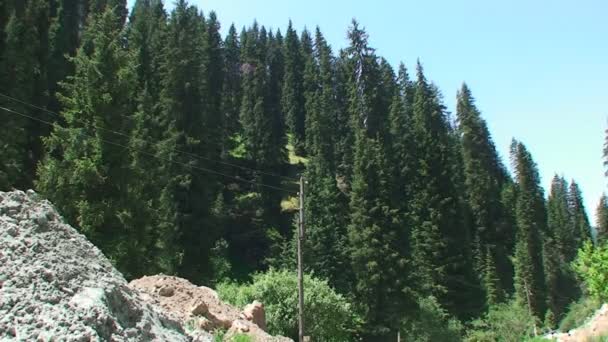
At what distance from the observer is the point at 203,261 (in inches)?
1545

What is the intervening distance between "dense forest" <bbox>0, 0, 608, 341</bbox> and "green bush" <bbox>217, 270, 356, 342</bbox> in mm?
4604

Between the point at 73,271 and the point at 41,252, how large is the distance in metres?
0.38

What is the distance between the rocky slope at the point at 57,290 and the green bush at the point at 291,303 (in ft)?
81.8

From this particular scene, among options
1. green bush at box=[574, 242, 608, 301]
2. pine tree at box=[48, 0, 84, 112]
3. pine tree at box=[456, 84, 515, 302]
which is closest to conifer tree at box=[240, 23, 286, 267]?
pine tree at box=[48, 0, 84, 112]

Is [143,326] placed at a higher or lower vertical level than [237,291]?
lower

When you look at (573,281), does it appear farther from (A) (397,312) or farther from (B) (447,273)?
(A) (397,312)

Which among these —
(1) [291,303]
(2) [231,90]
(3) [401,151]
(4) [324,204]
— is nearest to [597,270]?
(1) [291,303]

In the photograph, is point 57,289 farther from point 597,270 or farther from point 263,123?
point 263,123

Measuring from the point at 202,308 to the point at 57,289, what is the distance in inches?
301

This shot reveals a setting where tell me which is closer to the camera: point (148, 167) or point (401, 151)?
point (148, 167)

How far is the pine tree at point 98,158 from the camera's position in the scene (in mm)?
21781

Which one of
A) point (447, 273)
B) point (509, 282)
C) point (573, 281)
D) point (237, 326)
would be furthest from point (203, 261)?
point (573, 281)

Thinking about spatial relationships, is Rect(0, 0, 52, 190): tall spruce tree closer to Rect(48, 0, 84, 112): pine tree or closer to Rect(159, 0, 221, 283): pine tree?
Rect(48, 0, 84, 112): pine tree

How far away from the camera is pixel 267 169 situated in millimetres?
78188
